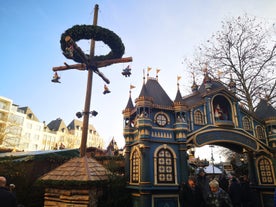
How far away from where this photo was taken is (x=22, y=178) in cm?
1166

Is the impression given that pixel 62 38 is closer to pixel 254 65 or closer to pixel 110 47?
pixel 110 47

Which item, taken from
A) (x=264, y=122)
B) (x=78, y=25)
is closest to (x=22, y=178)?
(x=78, y=25)

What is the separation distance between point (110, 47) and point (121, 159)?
29.3 feet

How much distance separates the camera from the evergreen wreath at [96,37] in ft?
30.1

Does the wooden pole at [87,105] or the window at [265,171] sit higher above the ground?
the wooden pole at [87,105]

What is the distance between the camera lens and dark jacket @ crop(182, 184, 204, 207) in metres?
6.57

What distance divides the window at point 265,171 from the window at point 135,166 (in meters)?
9.13

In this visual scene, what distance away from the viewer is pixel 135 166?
11898mm

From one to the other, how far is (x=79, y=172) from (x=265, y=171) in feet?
43.5

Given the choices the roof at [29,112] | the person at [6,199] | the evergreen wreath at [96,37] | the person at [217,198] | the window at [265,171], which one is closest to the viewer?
the person at [6,199]

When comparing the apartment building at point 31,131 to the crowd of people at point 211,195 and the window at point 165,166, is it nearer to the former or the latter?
the window at point 165,166

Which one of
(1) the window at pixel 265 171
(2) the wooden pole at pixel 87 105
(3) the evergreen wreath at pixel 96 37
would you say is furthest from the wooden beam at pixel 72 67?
(1) the window at pixel 265 171

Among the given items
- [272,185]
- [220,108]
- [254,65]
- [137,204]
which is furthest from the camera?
[254,65]

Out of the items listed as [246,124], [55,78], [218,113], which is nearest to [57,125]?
[55,78]
